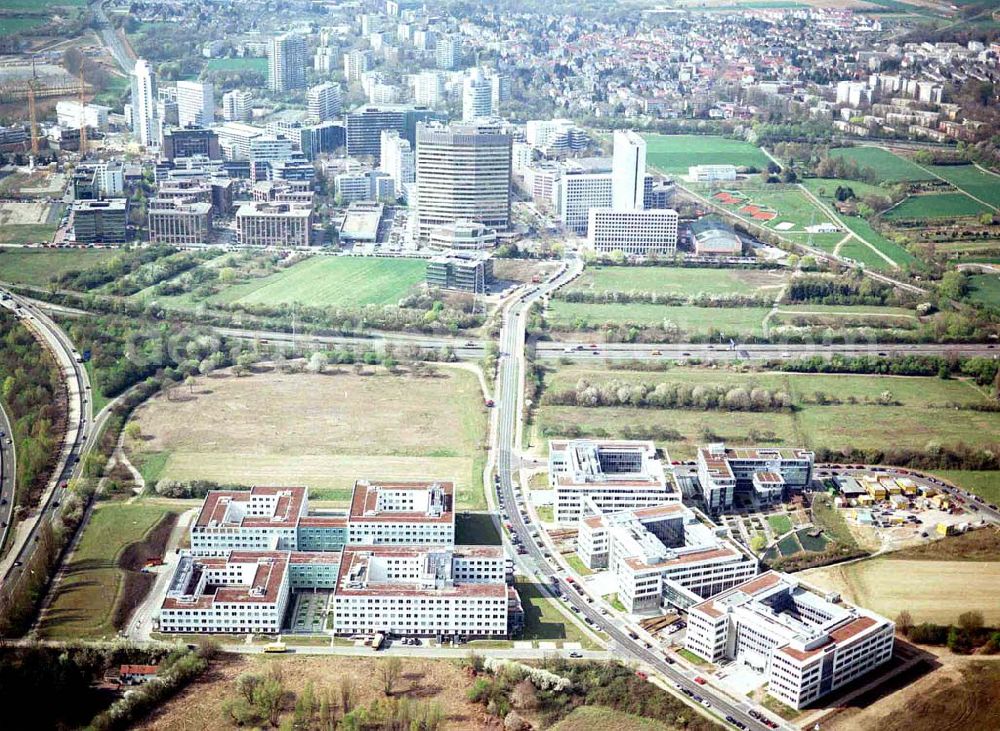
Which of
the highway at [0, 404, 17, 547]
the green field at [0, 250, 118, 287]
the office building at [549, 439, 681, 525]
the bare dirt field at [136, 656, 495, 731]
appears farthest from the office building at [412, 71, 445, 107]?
the bare dirt field at [136, 656, 495, 731]

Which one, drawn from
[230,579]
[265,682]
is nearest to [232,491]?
[230,579]

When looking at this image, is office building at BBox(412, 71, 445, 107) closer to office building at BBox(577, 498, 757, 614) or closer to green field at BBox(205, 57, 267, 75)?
green field at BBox(205, 57, 267, 75)

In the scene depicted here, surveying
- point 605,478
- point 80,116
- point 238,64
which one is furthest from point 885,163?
point 238,64

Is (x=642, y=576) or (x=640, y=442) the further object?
(x=640, y=442)

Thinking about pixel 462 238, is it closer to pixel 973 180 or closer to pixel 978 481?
pixel 973 180

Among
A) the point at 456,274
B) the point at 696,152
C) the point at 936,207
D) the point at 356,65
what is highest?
the point at 356,65

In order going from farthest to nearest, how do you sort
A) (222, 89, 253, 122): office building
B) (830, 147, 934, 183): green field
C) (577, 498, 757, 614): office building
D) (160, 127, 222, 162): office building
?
(222, 89, 253, 122): office building → (160, 127, 222, 162): office building → (830, 147, 934, 183): green field → (577, 498, 757, 614): office building

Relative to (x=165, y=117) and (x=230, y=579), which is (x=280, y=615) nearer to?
(x=230, y=579)
